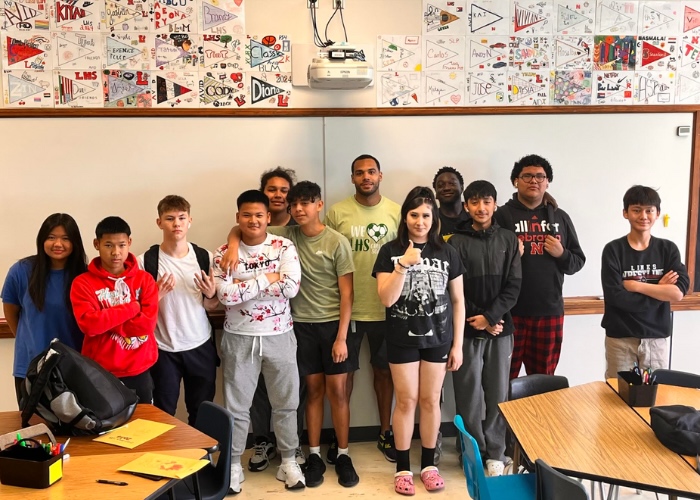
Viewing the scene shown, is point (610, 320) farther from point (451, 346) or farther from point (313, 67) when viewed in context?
point (313, 67)

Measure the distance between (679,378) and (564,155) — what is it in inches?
59.3

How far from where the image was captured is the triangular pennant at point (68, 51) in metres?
3.26

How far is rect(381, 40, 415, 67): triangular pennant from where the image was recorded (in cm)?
344

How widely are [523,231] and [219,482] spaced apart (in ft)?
6.48

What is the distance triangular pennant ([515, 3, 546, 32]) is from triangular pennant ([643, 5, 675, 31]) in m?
0.63

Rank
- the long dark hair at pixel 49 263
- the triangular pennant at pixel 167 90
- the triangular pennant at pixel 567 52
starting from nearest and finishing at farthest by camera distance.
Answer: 1. the long dark hair at pixel 49 263
2. the triangular pennant at pixel 167 90
3. the triangular pennant at pixel 567 52

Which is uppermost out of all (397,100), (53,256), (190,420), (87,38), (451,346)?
(87,38)

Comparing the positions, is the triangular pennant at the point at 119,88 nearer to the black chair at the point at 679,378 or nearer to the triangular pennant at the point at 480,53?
the triangular pennant at the point at 480,53

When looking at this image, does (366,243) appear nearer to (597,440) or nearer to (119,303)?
(119,303)

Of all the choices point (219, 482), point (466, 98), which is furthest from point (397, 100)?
point (219, 482)

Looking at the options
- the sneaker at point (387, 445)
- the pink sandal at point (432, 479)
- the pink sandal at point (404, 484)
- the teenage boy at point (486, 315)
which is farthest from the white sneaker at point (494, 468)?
the sneaker at point (387, 445)

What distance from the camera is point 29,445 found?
1795 millimetres

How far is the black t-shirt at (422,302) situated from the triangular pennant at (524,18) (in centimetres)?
152

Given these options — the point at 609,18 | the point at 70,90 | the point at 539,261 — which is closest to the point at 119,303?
the point at 70,90
